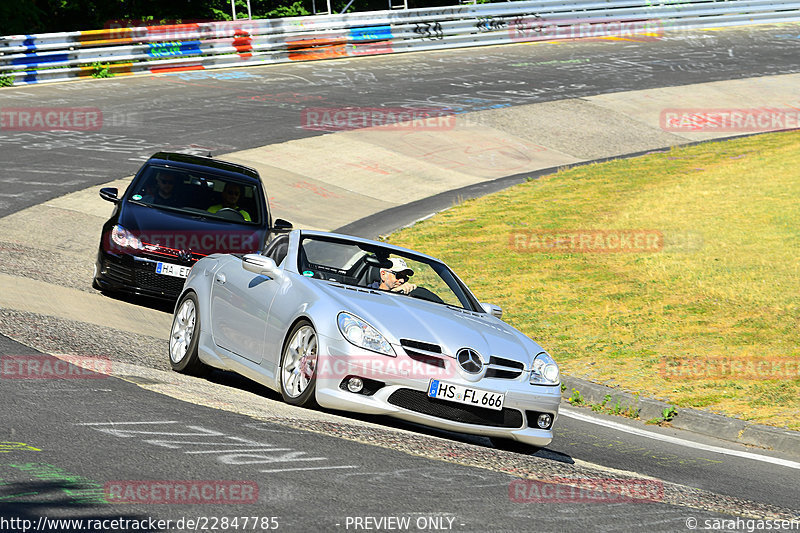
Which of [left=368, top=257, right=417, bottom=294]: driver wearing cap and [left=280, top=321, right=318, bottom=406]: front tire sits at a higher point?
[left=368, top=257, right=417, bottom=294]: driver wearing cap

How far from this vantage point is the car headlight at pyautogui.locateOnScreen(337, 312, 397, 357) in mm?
7375

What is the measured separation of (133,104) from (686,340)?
19.6 metres

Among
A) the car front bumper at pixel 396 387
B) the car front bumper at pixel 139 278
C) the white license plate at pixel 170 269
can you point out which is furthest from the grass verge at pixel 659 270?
the car front bumper at pixel 139 278

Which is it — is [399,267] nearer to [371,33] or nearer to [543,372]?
[543,372]

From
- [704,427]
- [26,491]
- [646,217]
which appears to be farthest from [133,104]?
[26,491]

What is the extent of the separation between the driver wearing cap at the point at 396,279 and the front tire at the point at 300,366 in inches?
40.6

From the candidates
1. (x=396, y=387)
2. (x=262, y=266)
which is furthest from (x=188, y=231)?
(x=396, y=387)

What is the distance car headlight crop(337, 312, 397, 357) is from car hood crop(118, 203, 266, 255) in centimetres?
→ 524

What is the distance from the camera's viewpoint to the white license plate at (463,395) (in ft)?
24.1

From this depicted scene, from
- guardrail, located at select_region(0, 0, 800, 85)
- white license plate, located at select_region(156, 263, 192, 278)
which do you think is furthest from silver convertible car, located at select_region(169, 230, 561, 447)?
guardrail, located at select_region(0, 0, 800, 85)

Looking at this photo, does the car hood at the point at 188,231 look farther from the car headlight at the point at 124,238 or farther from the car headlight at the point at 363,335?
the car headlight at the point at 363,335

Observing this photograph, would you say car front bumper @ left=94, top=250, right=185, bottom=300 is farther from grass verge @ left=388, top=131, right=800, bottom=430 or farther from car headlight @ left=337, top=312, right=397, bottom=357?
car headlight @ left=337, top=312, right=397, bottom=357

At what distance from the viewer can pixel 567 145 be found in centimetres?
2691

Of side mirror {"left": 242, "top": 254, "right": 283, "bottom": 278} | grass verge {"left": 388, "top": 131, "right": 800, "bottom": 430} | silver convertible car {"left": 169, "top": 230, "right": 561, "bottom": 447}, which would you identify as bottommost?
grass verge {"left": 388, "top": 131, "right": 800, "bottom": 430}
